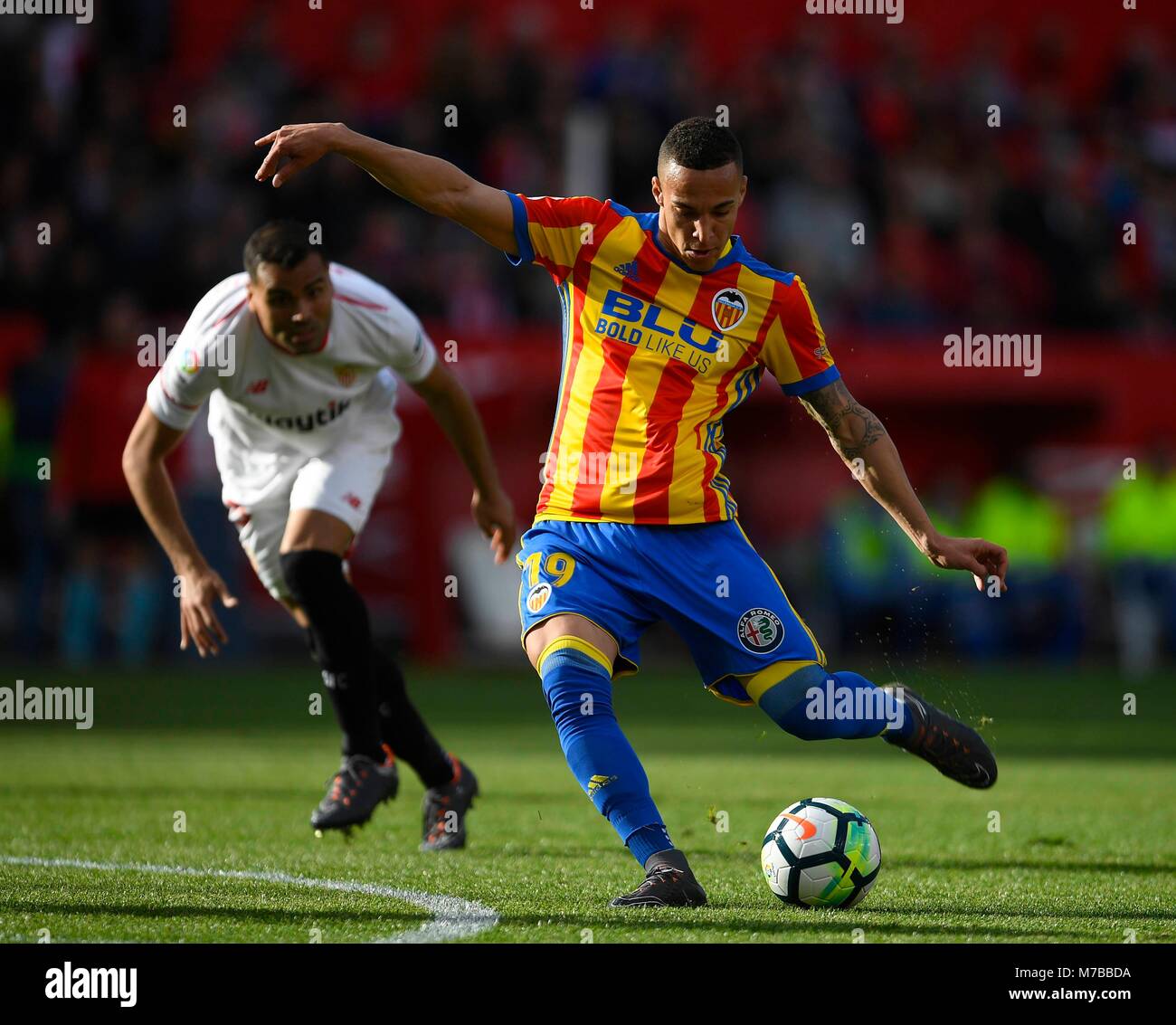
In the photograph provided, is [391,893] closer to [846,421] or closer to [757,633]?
[757,633]

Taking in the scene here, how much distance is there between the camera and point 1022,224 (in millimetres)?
17719

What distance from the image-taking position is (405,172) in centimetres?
459

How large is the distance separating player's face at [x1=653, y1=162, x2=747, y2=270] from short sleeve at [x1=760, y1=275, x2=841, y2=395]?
0.27 metres

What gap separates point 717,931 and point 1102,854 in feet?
6.86

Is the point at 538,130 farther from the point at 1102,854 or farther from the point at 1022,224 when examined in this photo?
the point at 1102,854

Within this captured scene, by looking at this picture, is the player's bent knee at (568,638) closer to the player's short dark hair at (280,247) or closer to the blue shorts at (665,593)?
the blue shorts at (665,593)

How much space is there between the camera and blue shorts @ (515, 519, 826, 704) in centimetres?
483

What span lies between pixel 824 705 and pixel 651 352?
3.69 ft

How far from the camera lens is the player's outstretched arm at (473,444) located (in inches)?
244

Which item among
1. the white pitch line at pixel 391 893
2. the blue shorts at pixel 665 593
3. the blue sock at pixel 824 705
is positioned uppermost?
the blue shorts at pixel 665 593

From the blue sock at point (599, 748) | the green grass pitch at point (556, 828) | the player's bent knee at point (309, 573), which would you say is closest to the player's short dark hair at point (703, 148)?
the blue sock at point (599, 748)

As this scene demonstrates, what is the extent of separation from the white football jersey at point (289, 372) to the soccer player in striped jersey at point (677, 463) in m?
1.19

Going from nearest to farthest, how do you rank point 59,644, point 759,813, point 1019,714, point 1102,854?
1. point 1102,854
2. point 759,813
3. point 1019,714
4. point 59,644
